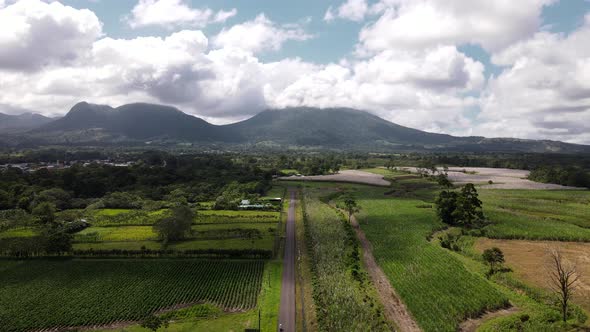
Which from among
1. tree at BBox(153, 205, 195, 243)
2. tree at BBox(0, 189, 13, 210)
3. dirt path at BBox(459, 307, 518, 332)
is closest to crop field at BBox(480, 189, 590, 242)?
dirt path at BBox(459, 307, 518, 332)

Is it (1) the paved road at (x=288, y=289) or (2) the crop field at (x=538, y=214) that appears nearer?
(1) the paved road at (x=288, y=289)

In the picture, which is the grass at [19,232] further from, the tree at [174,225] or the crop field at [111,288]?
the tree at [174,225]

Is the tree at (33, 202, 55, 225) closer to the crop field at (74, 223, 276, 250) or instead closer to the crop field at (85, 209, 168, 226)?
the crop field at (85, 209, 168, 226)

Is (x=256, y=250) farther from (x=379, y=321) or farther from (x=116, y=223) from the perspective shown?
(x=116, y=223)

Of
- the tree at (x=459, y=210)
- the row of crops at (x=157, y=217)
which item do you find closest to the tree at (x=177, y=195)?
the row of crops at (x=157, y=217)

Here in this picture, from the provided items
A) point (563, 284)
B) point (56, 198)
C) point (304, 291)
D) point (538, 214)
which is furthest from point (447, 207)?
point (56, 198)

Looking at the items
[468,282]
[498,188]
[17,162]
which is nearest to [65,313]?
[468,282]
